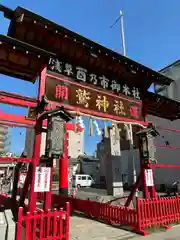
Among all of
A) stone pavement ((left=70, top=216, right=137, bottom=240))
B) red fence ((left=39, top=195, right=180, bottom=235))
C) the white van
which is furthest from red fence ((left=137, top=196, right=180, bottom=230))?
the white van

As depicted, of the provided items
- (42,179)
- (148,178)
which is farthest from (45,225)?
(148,178)

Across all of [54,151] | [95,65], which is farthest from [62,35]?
[54,151]

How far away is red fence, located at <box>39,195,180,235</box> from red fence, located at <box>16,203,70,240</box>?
9.52 feet

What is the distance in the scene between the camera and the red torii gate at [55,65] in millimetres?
6820

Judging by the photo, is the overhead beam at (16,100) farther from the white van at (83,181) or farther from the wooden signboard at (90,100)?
the white van at (83,181)

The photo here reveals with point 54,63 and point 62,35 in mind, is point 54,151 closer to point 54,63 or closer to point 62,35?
point 54,63

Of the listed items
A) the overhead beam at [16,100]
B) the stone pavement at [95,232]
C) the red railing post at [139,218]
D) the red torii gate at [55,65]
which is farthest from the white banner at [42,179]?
the red railing post at [139,218]

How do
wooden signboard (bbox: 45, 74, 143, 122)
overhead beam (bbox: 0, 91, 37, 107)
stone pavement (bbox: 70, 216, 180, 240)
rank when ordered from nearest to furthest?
stone pavement (bbox: 70, 216, 180, 240) < overhead beam (bbox: 0, 91, 37, 107) < wooden signboard (bbox: 45, 74, 143, 122)

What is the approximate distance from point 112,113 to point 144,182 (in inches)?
135

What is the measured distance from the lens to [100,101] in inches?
358

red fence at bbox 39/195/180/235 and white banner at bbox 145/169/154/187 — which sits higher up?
white banner at bbox 145/169/154/187

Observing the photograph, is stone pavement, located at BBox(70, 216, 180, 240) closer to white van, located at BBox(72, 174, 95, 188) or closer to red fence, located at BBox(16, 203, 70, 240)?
red fence, located at BBox(16, 203, 70, 240)

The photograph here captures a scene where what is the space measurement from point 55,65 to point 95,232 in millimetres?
6510

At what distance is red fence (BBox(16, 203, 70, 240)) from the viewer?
498cm
